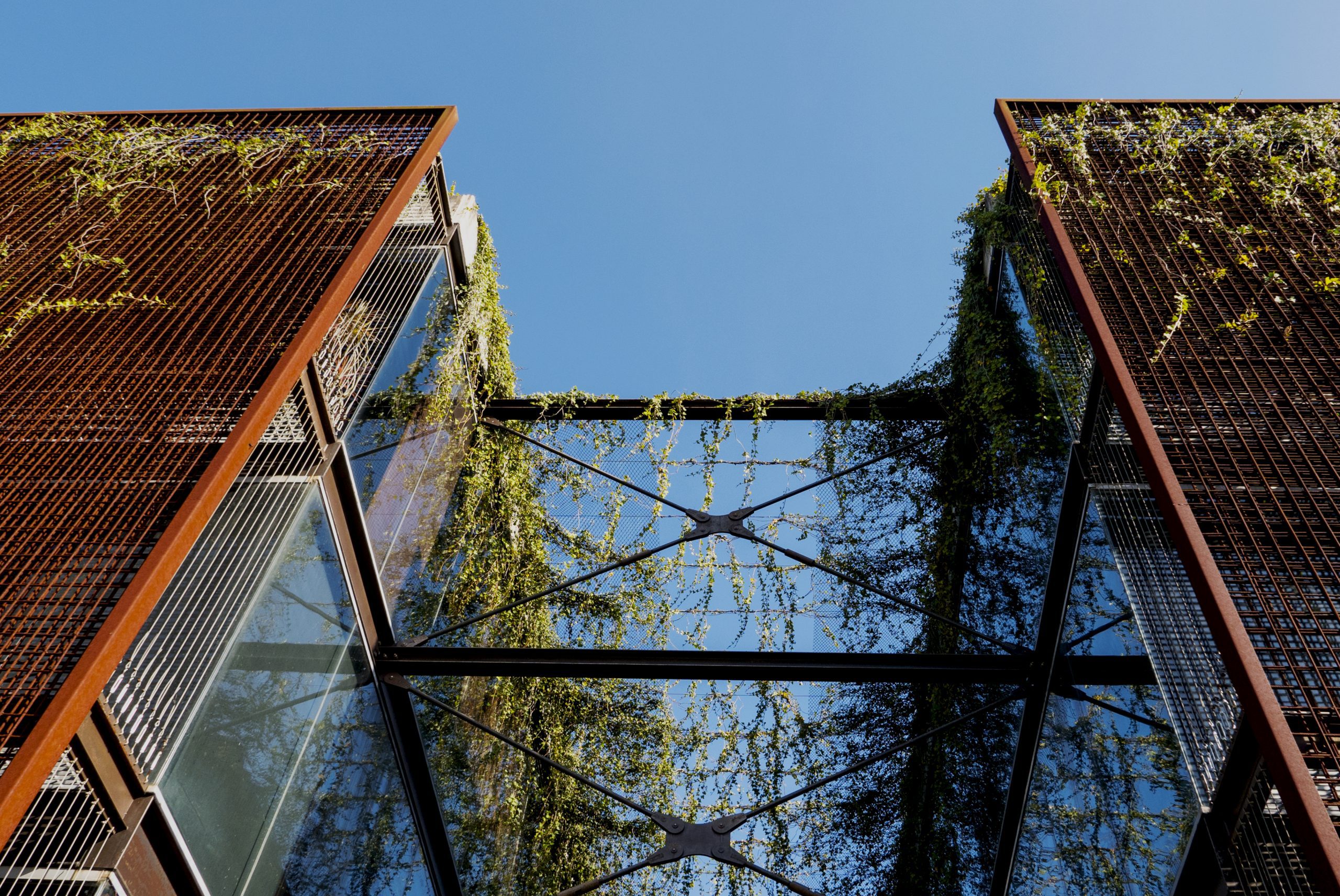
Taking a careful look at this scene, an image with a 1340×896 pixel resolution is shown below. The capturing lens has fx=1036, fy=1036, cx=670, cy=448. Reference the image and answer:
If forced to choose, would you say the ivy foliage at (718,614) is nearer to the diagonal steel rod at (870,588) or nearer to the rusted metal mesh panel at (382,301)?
the diagonal steel rod at (870,588)

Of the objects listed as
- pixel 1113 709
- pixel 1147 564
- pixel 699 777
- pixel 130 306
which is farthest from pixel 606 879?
pixel 130 306

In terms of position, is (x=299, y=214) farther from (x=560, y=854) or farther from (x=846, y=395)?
(x=560, y=854)

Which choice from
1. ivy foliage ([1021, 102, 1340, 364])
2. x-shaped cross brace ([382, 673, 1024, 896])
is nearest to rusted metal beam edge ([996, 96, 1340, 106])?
ivy foliage ([1021, 102, 1340, 364])

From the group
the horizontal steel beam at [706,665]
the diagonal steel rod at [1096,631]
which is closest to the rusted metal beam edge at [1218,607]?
the diagonal steel rod at [1096,631]

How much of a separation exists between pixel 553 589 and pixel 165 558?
3242 millimetres

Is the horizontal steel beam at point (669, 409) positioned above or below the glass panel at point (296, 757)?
above

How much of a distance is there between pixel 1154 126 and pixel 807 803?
563 centimetres

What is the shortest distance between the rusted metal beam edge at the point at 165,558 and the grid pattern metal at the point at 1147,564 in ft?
14.0

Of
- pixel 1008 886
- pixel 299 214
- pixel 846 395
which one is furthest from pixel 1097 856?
pixel 299 214

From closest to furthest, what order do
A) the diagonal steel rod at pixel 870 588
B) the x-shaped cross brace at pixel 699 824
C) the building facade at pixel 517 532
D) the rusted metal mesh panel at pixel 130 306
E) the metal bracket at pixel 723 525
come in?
the building facade at pixel 517 532
the rusted metal mesh panel at pixel 130 306
the x-shaped cross brace at pixel 699 824
the diagonal steel rod at pixel 870 588
the metal bracket at pixel 723 525

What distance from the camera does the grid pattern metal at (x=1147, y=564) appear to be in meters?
4.30

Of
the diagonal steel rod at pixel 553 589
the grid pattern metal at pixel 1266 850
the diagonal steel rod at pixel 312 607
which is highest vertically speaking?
the diagonal steel rod at pixel 553 589

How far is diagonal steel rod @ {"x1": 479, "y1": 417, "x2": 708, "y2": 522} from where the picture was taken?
8133mm

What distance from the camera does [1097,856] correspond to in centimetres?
560
